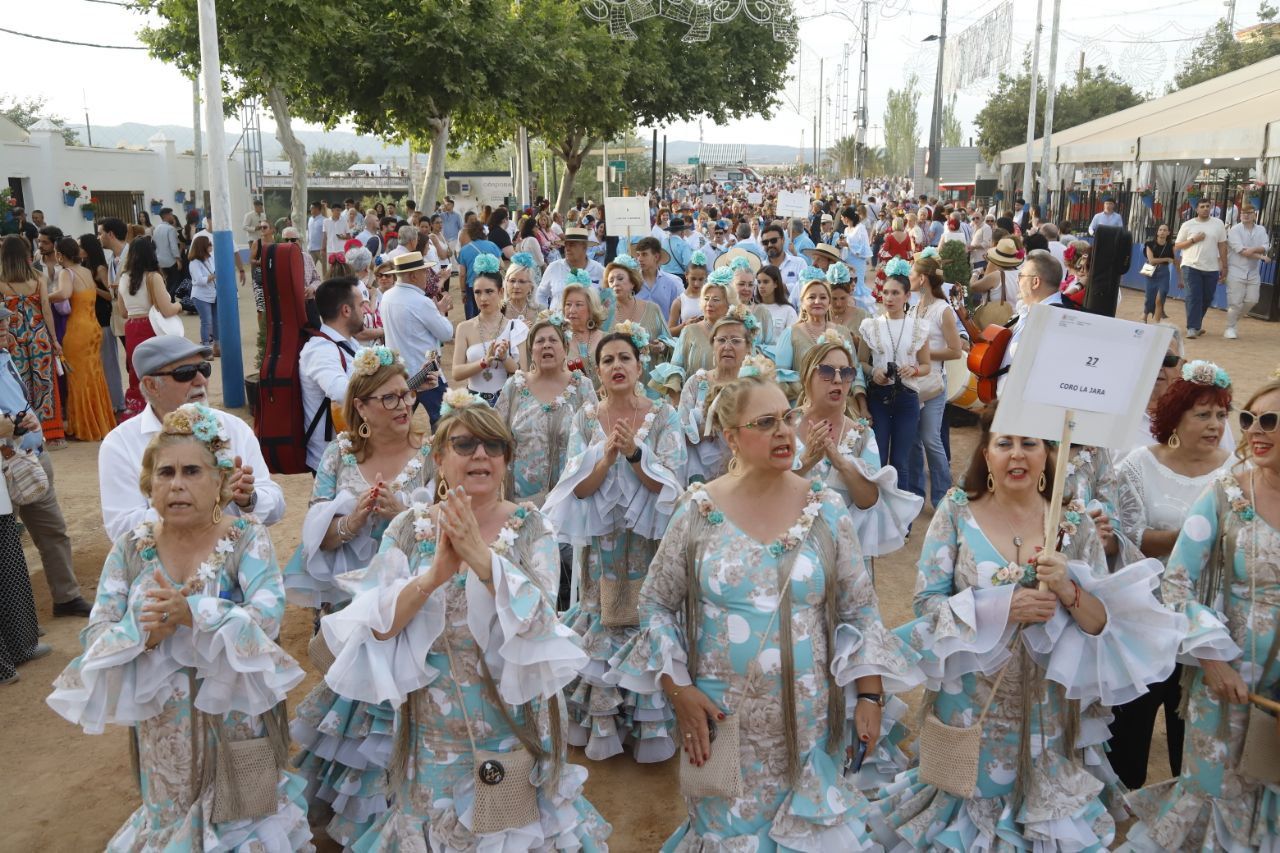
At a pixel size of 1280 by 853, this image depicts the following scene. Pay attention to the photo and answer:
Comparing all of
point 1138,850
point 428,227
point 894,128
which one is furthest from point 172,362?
point 894,128

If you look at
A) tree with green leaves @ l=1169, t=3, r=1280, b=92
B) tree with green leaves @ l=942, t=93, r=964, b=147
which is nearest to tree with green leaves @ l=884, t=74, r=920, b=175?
tree with green leaves @ l=942, t=93, r=964, b=147

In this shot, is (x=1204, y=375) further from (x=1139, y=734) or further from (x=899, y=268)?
(x=899, y=268)

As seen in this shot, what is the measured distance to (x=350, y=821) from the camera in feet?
14.7

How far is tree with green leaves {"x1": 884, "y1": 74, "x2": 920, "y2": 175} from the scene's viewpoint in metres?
110

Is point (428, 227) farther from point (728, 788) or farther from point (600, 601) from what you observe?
point (728, 788)

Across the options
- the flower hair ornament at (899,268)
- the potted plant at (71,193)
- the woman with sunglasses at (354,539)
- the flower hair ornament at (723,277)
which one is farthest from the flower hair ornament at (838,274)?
the potted plant at (71,193)

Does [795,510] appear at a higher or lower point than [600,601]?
higher

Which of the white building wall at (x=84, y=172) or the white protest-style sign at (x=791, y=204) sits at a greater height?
the white building wall at (x=84, y=172)

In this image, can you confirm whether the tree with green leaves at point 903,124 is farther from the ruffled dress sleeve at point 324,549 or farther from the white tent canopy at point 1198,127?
the ruffled dress sleeve at point 324,549

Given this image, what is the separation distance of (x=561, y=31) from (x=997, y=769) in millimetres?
22719

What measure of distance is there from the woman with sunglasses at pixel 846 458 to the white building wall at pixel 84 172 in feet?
93.9

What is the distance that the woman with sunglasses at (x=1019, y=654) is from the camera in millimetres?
3598

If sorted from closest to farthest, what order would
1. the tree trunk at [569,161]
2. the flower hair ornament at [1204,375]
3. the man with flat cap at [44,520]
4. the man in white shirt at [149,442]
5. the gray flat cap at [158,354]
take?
the man in white shirt at [149,442], the flower hair ornament at [1204,375], the gray flat cap at [158,354], the man with flat cap at [44,520], the tree trunk at [569,161]

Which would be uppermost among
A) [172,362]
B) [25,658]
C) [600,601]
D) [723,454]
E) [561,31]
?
[561,31]
